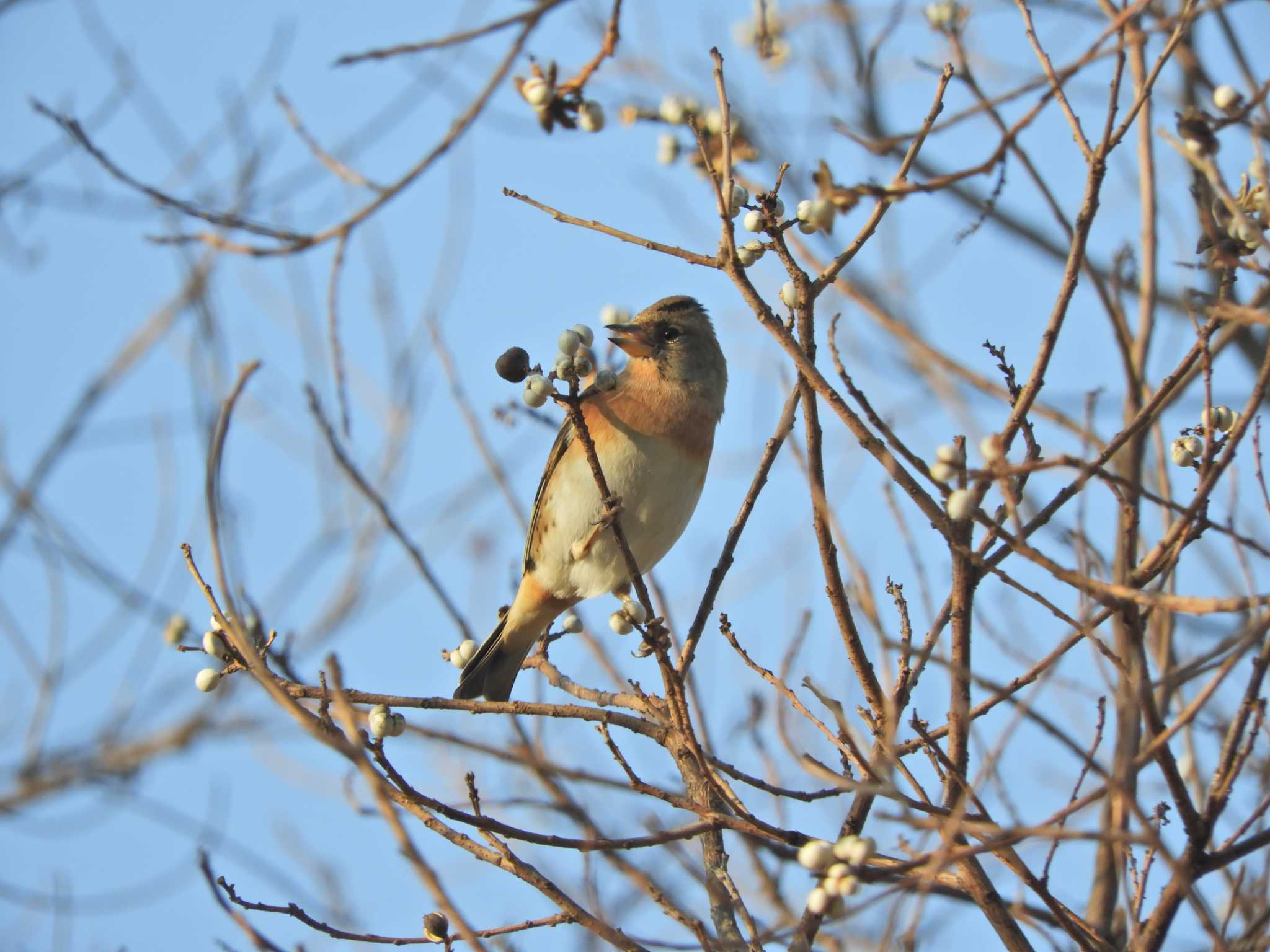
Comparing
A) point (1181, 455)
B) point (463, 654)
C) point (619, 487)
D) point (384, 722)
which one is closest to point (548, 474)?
point (619, 487)

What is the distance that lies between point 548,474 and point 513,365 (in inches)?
93.6

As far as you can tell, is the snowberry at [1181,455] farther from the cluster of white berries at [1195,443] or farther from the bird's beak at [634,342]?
the bird's beak at [634,342]

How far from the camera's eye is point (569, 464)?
203 inches

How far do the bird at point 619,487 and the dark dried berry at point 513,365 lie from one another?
178 cm

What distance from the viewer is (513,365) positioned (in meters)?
3.02

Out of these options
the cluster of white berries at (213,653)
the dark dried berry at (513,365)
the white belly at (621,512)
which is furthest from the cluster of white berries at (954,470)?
the white belly at (621,512)

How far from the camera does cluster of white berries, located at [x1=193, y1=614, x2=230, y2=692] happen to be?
3.19 m

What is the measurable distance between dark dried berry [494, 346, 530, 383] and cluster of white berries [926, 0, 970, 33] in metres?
1.80

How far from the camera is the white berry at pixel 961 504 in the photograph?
2.24 m

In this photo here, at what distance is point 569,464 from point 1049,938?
3164 mm

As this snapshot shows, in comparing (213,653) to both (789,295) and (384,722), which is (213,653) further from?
(789,295)

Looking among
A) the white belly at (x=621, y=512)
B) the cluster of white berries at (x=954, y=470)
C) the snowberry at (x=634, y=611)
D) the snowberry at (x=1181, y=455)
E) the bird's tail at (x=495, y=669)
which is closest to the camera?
the cluster of white berries at (x=954, y=470)

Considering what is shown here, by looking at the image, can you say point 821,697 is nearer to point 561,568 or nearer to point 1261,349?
point 561,568

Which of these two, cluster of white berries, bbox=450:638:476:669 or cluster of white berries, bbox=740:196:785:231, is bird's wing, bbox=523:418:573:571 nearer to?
cluster of white berries, bbox=450:638:476:669
